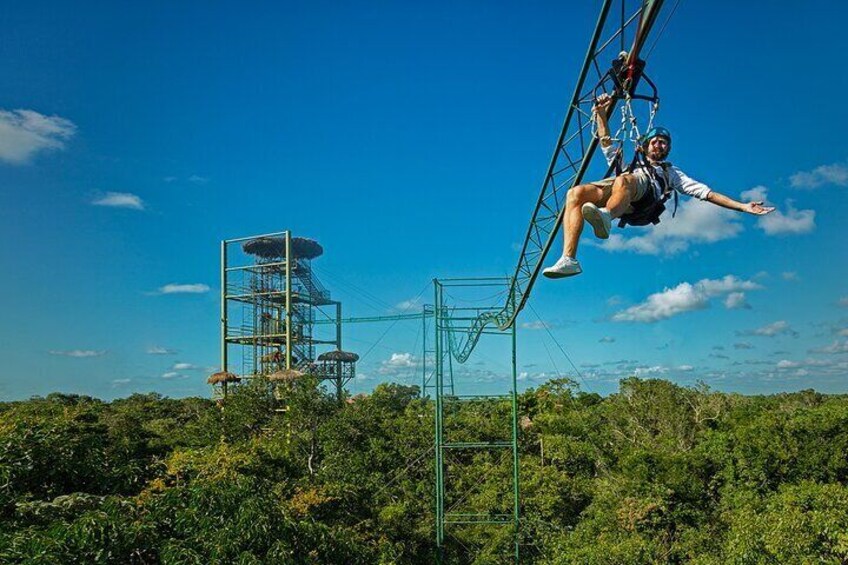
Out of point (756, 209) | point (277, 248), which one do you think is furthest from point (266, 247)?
point (756, 209)

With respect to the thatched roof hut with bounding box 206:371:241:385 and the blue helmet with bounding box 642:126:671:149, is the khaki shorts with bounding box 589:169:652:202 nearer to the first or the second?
the blue helmet with bounding box 642:126:671:149

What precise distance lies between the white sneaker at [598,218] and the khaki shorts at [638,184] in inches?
5.2

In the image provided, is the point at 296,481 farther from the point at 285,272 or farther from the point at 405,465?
the point at 285,272

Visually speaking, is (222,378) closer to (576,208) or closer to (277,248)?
(277,248)

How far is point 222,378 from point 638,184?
2772cm

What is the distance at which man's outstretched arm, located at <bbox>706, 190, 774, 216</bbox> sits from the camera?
11.4 feet

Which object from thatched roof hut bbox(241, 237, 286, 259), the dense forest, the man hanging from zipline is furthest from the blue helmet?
thatched roof hut bbox(241, 237, 286, 259)

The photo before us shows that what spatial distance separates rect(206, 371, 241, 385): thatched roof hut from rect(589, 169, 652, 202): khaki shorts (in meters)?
27.6

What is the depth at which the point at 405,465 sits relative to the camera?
20.5m

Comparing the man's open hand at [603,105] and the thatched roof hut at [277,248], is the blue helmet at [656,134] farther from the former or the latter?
the thatched roof hut at [277,248]

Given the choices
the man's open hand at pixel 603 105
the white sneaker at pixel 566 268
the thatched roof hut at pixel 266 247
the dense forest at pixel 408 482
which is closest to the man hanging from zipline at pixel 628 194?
the white sneaker at pixel 566 268

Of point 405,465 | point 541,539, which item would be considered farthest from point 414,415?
point 541,539

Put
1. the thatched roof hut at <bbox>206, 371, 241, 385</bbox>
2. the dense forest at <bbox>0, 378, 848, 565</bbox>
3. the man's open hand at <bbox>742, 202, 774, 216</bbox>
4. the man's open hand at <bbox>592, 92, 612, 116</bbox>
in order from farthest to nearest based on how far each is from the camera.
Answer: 1. the thatched roof hut at <bbox>206, 371, 241, 385</bbox>
2. the dense forest at <bbox>0, 378, 848, 565</bbox>
3. the man's open hand at <bbox>592, 92, 612, 116</bbox>
4. the man's open hand at <bbox>742, 202, 774, 216</bbox>

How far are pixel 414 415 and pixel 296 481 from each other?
954 cm
